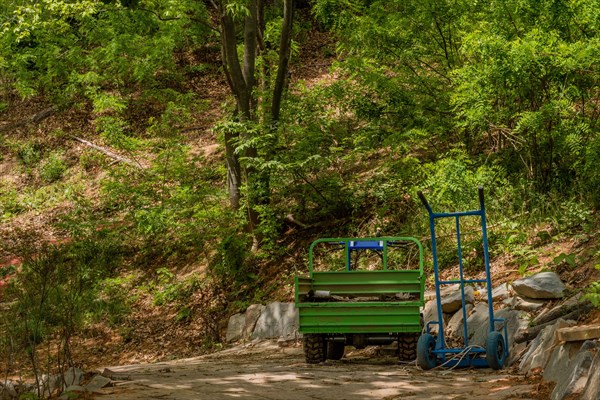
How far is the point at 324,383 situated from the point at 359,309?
6.78 ft

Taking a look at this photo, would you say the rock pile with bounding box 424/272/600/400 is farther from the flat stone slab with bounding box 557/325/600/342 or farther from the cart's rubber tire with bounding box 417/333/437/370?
the cart's rubber tire with bounding box 417/333/437/370

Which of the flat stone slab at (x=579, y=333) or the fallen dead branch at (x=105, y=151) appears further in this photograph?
the fallen dead branch at (x=105, y=151)

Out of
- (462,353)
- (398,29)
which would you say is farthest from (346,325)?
(398,29)

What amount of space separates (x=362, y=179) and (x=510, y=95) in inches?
209

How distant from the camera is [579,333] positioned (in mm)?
6898

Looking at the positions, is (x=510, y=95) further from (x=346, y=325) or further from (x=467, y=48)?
(x=346, y=325)

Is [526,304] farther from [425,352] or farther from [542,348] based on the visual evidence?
[542,348]

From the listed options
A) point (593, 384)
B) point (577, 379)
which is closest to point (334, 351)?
point (577, 379)

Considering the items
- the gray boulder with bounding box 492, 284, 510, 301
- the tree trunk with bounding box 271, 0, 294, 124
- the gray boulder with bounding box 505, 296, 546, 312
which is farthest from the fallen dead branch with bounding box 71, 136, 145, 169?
the gray boulder with bounding box 505, 296, 546, 312

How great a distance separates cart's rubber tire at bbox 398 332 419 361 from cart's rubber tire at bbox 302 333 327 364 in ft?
3.23

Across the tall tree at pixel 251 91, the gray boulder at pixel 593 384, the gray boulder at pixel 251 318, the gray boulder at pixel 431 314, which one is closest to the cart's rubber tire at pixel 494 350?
the gray boulder at pixel 431 314

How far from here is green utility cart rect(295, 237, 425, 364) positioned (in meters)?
10.1

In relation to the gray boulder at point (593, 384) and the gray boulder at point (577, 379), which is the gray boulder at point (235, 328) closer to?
the gray boulder at point (577, 379)

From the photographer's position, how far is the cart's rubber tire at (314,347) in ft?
34.7
